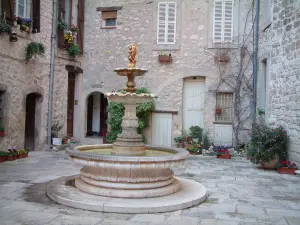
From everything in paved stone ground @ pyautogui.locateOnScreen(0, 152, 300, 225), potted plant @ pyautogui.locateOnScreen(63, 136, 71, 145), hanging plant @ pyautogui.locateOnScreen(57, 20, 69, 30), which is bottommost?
paved stone ground @ pyautogui.locateOnScreen(0, 152, 300, 225)

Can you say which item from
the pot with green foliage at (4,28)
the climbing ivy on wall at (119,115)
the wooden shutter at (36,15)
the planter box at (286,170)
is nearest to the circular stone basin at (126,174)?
the planter box at (286,170)

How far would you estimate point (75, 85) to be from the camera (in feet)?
44.2

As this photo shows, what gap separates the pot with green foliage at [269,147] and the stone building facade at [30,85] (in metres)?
6.48

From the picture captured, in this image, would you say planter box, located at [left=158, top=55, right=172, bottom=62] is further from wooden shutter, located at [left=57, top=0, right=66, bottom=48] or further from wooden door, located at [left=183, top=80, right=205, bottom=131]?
wooden shutter, located at [left=57, top=0, right=66, bottom=48]

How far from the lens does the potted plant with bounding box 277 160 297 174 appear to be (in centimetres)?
855

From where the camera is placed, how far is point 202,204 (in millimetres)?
5469

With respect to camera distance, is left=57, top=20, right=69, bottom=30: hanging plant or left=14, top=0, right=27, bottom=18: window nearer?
left=14, top=0, right=27, bottom=18: window

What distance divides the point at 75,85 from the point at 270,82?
7026mm

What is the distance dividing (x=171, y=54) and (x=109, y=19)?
9.16 ft

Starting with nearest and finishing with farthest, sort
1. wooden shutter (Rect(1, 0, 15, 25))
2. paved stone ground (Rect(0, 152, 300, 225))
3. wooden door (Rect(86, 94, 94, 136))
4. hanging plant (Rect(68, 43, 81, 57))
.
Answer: paved stone ground (Rect(0, 152, 300, 225)) → wooden shutter (Rect(1, 0, 15, 25)) → hanging plant (Rect(68, 43, 81, 57)) → wooden door (Rect(86, 94, 94, 136))

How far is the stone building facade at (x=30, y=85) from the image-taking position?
381 inches

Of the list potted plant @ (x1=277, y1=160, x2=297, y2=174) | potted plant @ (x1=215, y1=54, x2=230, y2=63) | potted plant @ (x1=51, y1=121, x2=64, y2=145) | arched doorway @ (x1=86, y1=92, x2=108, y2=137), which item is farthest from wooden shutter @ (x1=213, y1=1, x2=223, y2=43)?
potted plant @ (x1=51, y1=121, x2=64, y2=145)

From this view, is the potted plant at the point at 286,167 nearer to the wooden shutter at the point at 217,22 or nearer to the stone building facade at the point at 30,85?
the wooden shutter at the point at 217,22

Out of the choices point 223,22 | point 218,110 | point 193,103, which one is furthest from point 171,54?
point 218,110
